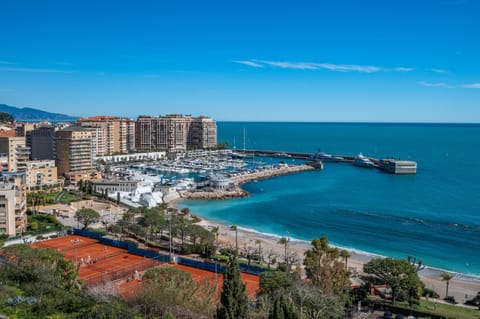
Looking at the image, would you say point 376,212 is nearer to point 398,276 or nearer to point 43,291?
point 398,276

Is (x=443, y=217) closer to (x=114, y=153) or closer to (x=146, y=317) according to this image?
(x=146, y=317)

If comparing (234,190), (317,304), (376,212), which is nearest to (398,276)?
(317,304)

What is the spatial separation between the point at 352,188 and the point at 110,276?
113ft

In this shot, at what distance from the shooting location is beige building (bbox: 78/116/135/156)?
66.0 m

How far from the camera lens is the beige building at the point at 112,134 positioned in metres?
66.0

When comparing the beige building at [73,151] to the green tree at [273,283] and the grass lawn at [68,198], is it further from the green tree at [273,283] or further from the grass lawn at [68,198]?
the green tree at [273,283]

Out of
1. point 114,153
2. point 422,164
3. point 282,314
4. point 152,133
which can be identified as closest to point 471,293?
point 282,314

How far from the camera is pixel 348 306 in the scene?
1569cm

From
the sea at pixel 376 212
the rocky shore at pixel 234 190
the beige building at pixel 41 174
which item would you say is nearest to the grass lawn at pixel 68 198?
the beige building at pixel 41 174

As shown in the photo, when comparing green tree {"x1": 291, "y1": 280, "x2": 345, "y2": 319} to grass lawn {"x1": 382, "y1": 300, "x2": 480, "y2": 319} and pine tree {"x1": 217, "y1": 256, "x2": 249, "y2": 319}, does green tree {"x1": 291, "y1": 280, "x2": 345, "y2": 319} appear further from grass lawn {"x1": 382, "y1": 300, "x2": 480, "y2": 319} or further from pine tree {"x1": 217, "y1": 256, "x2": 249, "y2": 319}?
grass lawn {"x1": 382, "y1": 300, "x2": 480, "y2": 319}

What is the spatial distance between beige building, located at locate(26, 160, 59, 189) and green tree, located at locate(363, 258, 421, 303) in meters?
33.6

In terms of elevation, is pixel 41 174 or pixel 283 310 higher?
pixel 283 310

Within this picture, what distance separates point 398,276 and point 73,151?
37247 millimetres

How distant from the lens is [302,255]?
23844 millimetres
